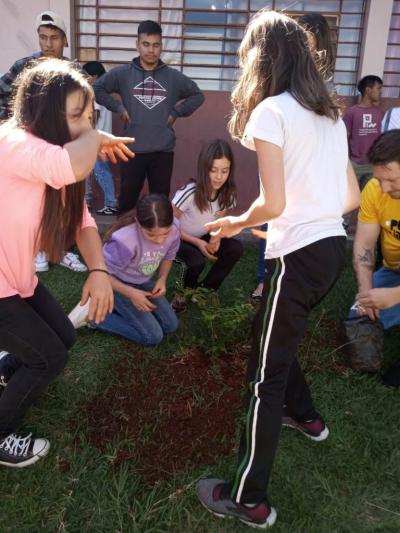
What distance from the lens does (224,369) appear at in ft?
8.99

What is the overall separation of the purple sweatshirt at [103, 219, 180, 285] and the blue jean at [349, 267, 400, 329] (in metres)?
1.30

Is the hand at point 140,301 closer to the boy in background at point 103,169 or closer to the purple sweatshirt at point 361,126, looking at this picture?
the boy in background at point 103,169

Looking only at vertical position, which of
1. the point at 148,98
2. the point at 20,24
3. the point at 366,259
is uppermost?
the point at 20,24

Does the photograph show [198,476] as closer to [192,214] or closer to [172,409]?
[172,409]

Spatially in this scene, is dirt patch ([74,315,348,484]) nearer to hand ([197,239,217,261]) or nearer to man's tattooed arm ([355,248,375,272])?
man's tattooed arm ([355,248,375,272])

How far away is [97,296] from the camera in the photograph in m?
1.90

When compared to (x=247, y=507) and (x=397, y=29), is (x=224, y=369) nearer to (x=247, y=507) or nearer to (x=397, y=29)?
(x=247, y=507)

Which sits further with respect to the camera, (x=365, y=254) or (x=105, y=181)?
(x=105, y=181)

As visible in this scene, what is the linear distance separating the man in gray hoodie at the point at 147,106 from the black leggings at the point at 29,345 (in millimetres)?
2482

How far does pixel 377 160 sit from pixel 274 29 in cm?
114

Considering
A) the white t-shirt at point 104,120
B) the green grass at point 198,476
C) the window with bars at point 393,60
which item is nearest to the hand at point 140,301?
the green grass at point 198,476

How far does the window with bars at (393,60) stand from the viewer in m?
5.51

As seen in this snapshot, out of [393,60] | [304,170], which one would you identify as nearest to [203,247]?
[304,170]

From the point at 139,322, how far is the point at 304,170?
1.67 m
